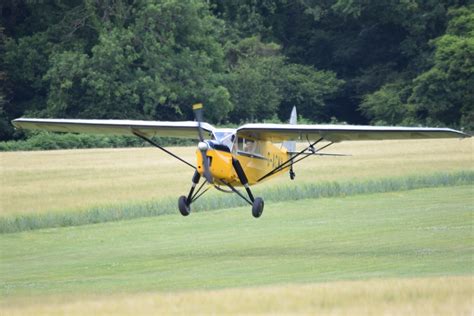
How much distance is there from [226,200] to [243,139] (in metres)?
11.5

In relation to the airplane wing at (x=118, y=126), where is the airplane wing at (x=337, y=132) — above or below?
below

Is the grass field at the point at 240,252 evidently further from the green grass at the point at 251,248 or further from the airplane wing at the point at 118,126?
the airplane wing at the point at 118,126

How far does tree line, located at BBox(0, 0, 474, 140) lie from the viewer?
6581 centimetres

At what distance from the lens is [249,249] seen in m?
27.2

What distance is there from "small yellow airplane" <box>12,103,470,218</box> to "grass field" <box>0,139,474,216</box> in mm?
8469

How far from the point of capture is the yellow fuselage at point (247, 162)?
25.0 metres

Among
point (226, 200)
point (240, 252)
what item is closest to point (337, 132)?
point (240, 252)

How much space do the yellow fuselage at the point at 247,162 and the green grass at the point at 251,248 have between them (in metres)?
1.78

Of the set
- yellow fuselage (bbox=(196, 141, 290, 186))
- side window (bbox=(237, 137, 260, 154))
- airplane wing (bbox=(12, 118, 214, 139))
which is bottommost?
yellow fuselage (bbox=(196, 141, 290, 186))

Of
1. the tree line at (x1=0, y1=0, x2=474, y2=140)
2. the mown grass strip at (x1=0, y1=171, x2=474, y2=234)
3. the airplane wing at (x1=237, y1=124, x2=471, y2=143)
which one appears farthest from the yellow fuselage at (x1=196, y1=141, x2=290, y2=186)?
the tree line at (x1=0, y1=0, x2=474, y2=140)

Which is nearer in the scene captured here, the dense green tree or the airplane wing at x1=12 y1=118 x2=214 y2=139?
the airplane wing at x1=12 y1=118 x2=214 y2=139

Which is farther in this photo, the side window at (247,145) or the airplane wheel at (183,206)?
the side window at (247,145)

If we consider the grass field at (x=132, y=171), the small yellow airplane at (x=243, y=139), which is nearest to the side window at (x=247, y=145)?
the small yellow airplane at (x=243, y=139)

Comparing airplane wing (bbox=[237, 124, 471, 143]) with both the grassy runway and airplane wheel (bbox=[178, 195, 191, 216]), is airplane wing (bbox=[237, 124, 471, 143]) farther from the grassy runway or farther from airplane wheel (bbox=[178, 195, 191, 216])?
the grassy runway
